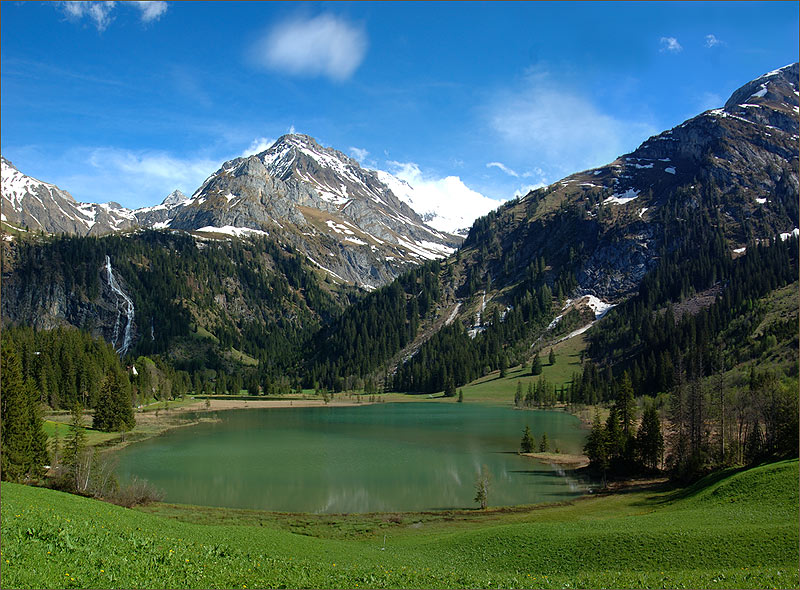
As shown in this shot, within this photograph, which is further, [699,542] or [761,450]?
[761,450]

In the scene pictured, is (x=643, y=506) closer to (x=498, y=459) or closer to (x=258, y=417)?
(x=498, y=459)

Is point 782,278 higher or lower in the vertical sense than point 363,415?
higher

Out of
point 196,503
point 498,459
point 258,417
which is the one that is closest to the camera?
point 196,503

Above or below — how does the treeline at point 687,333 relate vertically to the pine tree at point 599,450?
above

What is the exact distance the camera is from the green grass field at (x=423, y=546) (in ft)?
63.0

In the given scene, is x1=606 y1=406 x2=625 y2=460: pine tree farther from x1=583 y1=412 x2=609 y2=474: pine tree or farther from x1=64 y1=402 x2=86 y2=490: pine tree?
x1=64 y1=402 x2=86 y2=490: pine tree

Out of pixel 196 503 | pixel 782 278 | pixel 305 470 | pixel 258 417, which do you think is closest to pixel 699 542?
pixel 196 503

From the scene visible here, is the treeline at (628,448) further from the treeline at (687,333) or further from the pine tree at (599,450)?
the treeline at (687,333)

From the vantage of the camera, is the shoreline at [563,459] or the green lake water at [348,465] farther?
the shoreline at [563,459]

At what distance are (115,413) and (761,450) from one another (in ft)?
301

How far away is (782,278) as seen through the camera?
171500 millimetres

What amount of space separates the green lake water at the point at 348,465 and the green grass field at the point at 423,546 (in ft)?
20.4

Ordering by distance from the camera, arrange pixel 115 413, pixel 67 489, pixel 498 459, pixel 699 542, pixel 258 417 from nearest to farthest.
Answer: pixel 699 542, pixel 67 489, pixel 498 459, pixel 115 413, pixel 258 417

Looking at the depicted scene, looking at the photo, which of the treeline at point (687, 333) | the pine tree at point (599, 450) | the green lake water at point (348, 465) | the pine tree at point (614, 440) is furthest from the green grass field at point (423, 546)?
the treeline at point (687, 333)
